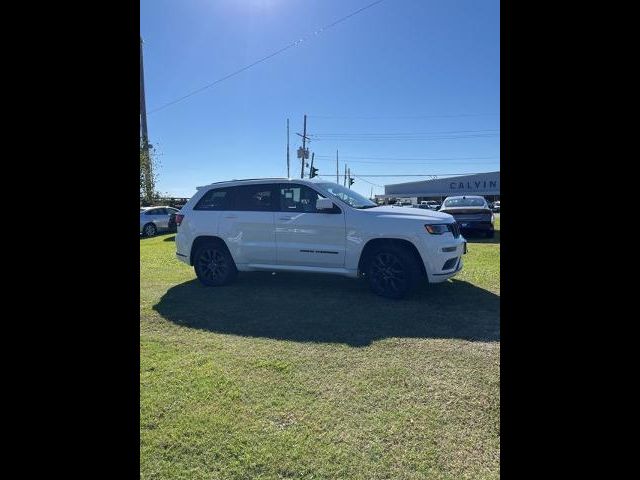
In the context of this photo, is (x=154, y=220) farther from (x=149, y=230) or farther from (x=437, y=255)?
(x=437, y=255)

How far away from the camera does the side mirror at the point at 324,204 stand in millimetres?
5629

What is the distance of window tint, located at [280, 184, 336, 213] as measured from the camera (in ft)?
19.8

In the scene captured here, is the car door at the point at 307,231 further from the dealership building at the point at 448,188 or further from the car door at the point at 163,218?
the dealership building at the point at 448,188

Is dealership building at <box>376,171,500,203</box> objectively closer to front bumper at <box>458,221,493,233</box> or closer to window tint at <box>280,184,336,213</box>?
front bumper at <box>458,221,493,233</box>

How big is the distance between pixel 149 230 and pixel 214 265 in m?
13.0

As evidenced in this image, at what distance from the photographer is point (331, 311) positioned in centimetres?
495

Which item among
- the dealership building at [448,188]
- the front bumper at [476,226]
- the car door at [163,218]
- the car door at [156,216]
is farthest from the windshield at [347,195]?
the dealership building at [448,188]

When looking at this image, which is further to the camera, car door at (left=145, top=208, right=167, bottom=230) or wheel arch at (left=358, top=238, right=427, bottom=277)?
car door at (left=145, top=208, right=167, bottom=230)

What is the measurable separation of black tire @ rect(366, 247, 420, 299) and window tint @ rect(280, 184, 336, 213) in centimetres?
130

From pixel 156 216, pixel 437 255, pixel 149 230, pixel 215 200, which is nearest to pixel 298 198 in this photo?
pixel 215 200

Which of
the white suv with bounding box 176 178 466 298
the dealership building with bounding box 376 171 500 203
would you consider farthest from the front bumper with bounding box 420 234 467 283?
the dealership building with bounding box 376 171 500 203
